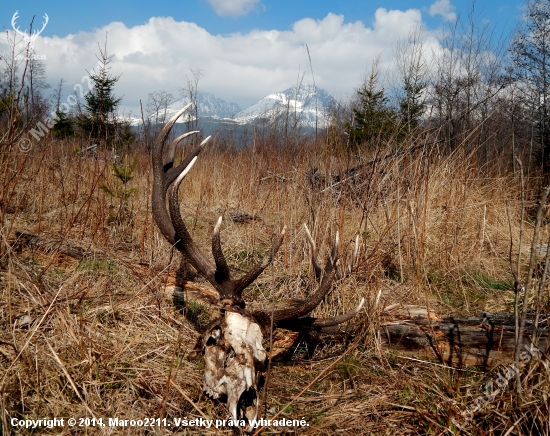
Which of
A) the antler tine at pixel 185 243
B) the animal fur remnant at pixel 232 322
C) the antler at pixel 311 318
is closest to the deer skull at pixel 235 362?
the animal fur remnant at pixel 232 322

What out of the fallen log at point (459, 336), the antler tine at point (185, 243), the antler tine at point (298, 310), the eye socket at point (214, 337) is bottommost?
the fallen log at point (459, 336)

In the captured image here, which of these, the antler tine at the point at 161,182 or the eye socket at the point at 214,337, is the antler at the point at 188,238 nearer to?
the antler tine at the point at 161,182

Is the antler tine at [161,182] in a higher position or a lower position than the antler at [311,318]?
higher

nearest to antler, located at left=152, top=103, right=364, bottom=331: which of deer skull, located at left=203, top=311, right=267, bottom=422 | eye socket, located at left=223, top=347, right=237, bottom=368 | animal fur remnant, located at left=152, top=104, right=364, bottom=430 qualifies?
animal fur remnant, located at left=152, top=104, right=364, bottom=430

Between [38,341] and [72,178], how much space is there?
14.3 ft

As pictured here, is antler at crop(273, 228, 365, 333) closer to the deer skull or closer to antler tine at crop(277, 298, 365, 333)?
antler tine at crop(277, 298, 365, 333)

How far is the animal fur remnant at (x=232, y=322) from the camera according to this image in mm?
1914

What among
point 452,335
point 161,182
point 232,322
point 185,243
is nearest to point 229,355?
point 232,322

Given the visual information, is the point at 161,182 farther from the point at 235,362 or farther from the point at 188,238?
the point at 235,362

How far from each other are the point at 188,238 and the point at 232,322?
2.12ft

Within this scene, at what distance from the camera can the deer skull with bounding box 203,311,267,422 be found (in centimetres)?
189

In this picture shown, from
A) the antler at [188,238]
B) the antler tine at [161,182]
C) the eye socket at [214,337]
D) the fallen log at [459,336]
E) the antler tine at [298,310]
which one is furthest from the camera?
the antler tine at [161,182]

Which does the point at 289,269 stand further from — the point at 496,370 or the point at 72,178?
the point at 72,178

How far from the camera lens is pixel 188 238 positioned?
2.49 m
